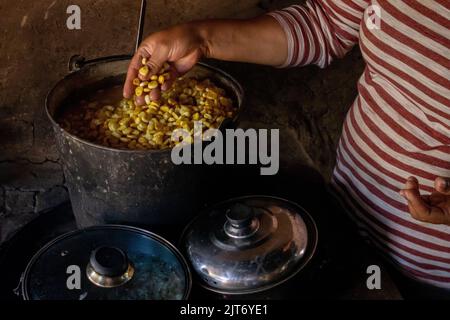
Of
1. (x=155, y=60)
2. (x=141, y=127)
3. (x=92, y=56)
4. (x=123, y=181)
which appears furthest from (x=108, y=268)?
(x=92, y=56)

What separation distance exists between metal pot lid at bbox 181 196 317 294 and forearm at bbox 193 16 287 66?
53cm

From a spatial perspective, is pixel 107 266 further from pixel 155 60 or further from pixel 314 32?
pixel 314 32

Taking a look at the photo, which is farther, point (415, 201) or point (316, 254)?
point (316, 254)

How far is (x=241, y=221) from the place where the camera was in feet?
5.09

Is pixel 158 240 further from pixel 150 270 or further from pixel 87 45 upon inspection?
pixel 87 45

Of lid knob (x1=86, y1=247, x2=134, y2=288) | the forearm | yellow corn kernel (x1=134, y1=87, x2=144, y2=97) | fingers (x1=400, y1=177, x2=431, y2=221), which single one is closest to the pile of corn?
yellow corn kernel (x1=134, y1=87, x2=144, y2=97)

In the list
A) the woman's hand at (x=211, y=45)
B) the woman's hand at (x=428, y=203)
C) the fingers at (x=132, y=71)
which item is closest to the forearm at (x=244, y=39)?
the woman's hand at (x=211, y=45)

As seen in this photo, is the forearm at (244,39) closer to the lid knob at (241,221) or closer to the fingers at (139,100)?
the fingers at (139,100)

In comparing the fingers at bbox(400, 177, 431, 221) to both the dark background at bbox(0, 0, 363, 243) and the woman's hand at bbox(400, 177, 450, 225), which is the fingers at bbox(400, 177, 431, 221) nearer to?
the woman's hand at bbox(400, 177, 450, 225)

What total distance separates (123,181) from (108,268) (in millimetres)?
332

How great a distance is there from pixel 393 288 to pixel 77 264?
3.00 ft

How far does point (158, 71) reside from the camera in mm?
1819

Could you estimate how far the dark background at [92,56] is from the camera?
211 cm

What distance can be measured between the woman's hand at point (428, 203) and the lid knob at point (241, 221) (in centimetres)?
40
